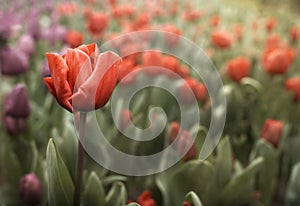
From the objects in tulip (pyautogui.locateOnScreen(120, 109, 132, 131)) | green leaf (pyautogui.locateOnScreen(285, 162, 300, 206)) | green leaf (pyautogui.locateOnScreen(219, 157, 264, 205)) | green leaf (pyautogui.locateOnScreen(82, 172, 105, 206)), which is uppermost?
tulip (pyautogui.locateOnScreen(120, 109, 132, 131))

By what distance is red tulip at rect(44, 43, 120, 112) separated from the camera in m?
0.60

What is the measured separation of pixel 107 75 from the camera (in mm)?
606

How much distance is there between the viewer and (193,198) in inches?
29.6

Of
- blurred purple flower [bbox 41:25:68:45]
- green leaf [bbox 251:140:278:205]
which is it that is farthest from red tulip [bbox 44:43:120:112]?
blurred purple flower [bbox 41:25:68:45]

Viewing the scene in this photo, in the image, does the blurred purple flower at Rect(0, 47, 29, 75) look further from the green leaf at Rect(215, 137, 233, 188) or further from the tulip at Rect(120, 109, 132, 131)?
the green leaf at Rect(215, 137, 233, 188)

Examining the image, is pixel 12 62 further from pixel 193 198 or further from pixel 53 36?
pixel 193 198

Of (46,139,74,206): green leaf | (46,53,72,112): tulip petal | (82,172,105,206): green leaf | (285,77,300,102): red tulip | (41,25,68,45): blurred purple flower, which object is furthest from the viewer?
(41,25,68,45): blurred purple flower

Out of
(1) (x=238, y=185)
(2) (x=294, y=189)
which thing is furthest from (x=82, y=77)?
(2) (x=294, y=189)

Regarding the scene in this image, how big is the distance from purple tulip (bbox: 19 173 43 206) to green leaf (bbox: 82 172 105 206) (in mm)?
118

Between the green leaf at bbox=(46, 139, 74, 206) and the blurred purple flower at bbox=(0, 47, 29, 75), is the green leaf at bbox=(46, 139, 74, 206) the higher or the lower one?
the lower one

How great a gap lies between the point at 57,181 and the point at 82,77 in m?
0.22

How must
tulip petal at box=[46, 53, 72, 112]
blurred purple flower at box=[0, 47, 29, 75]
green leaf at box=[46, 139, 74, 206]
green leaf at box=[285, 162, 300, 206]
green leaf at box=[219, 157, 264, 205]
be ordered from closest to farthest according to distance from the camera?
tulip petal at box=[46, 53, 72, 112], green leaf at box=[46, 139, 74, 206], green leaf at box=[219, 157, 264, 205], green leaf at box=[285, 162, 300, 206], blurred purple flower at box=[0, 47, 29, 75]

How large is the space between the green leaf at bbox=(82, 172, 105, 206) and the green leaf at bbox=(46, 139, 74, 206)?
71 millimetres

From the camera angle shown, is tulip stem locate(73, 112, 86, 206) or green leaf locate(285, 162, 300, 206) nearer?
tulip stem locate(73, 112, 86, 206)
